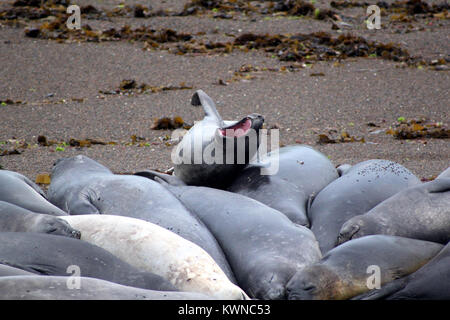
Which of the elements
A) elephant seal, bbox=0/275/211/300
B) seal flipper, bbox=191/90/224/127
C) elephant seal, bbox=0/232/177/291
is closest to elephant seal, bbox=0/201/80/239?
elephant seal, bbox=0/232/177/291

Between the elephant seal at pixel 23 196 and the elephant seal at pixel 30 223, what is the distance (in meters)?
0.33

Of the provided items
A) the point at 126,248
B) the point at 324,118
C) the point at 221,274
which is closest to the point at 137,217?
the point at 126,248

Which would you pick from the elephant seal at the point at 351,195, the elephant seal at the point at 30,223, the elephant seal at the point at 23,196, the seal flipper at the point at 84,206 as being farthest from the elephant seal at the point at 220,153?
the elephant seal at the point at 30,223

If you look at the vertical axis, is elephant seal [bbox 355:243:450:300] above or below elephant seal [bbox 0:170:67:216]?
above

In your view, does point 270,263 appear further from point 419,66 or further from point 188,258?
point 419,66

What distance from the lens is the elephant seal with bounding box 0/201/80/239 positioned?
3.29m

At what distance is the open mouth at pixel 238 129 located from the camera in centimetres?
443

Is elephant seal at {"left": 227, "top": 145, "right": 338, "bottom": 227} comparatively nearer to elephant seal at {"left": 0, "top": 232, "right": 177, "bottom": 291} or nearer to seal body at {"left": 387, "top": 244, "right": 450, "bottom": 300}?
seal body at {"left": 387, "top": 244, "right": 450, "bottom": 300}

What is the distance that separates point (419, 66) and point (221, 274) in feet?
26.9

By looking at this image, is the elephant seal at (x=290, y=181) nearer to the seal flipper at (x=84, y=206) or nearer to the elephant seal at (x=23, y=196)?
the seal flipper at (x=84, y=206)

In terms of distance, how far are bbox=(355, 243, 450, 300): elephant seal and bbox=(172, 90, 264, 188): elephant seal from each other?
5.59 ft

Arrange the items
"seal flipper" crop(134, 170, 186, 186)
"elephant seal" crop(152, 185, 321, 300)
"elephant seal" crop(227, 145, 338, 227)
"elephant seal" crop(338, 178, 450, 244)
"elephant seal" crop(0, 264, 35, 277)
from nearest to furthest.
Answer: "elephant seal" crop(0, 264, 35, 277)
"elephant seal" crop(152, 185, 321, 300)
"elephant seal" crop(338, 178, 450, 244)
"elephant seal" crop(227, 145, 338, 227)
"seal flipper" crop(134, 170, 186, 186)

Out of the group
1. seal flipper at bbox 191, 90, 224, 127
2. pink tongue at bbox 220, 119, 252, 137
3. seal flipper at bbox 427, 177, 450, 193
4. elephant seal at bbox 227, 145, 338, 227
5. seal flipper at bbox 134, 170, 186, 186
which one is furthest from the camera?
seal flipper at bbox 191, 90, 224, 127

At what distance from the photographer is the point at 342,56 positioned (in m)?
10.7
